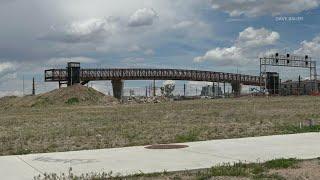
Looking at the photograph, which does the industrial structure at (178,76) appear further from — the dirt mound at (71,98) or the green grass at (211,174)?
the green grass at (211,174)

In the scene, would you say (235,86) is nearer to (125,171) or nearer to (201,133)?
(201,133)

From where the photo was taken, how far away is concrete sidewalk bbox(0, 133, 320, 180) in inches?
424

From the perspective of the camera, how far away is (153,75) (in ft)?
387

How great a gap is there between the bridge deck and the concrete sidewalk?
91.1m

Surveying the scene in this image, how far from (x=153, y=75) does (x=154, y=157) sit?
105586 millimetres

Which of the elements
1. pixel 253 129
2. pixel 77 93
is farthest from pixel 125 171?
pixel 77 93

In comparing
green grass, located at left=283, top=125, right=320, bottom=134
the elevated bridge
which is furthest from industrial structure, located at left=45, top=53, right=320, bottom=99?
green grass, located at left=283, top=125, right=320, bottom=134

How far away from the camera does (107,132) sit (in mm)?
19406

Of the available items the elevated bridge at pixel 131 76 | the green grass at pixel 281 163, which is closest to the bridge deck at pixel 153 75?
the elevated bridge at pixel 131 76

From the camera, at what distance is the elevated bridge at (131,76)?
103 m

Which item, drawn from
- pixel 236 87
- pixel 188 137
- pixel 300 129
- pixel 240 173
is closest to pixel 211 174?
pixel 240 173

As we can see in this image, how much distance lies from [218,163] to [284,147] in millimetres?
3271

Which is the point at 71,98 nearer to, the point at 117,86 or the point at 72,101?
the point at 72,101

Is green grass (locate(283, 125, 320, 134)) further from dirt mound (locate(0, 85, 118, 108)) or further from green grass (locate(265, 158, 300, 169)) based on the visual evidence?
dirt mound (locate(0, 85, 118, 108))
